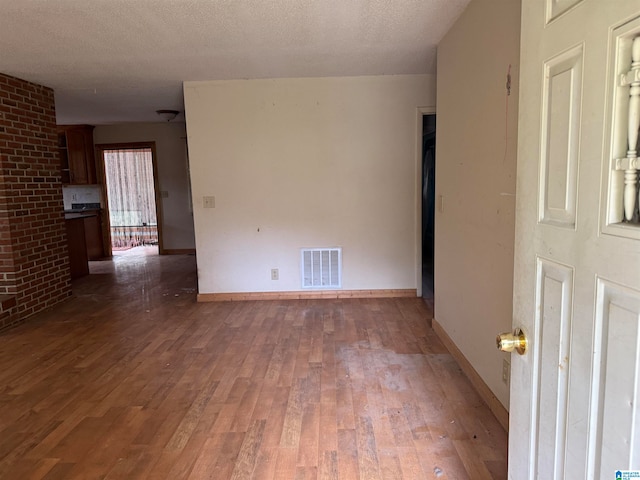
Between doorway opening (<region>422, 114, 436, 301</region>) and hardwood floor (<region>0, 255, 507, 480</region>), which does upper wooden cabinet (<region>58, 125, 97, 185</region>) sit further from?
doorway opening (<region>422, 114, 436, 301</region>)

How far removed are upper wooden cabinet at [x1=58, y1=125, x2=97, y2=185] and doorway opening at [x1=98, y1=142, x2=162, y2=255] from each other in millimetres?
929

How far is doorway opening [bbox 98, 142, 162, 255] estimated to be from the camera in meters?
8.26

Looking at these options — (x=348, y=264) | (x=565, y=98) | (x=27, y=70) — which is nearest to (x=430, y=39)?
(x=348, y=264)

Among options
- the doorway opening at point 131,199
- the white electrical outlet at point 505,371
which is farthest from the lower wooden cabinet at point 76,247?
the white electrical outlet at point 505,371

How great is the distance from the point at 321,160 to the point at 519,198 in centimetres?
331

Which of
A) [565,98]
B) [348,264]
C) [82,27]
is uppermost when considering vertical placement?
[82,27]

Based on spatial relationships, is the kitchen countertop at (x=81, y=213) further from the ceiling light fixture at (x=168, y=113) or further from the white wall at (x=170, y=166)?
the ceiling light fixture at (x=168, y=113)

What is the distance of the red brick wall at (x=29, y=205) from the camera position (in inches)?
144

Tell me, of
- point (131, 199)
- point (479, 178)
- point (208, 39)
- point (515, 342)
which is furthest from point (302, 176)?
point (131, 199)

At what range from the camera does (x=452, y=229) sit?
2.82 meters

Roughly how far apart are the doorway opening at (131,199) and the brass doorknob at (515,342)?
26.4 feet

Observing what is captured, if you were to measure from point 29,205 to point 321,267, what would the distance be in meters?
2.98

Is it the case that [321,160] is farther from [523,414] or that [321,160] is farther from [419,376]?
[523,414]

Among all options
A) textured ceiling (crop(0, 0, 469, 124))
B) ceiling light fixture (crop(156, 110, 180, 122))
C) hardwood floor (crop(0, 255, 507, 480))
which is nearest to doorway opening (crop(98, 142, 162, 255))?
ceiling light fixture (crop(156, 110, 180, 122))
